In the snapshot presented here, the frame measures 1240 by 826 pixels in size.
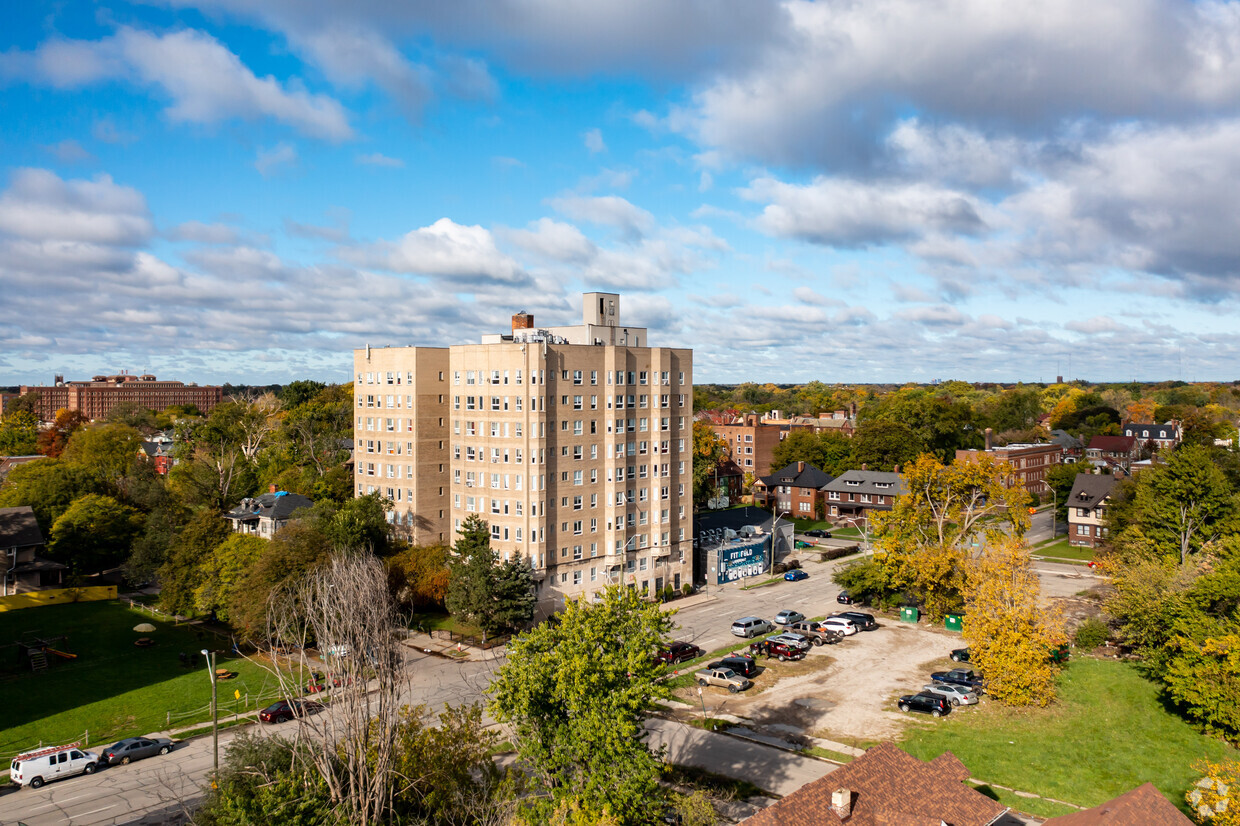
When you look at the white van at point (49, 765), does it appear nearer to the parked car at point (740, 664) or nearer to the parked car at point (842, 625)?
the parked car at point (740, 664)

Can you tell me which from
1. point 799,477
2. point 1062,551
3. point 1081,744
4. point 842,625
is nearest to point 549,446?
point 842,625

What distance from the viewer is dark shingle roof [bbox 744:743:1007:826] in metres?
25.9

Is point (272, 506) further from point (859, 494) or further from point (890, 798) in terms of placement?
point (859, 494)

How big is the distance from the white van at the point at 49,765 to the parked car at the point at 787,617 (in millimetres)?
46918

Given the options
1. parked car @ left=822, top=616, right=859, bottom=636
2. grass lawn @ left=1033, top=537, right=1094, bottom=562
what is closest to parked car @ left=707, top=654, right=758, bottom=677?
parked car @ left=822, top=616, right=859, bottom=636

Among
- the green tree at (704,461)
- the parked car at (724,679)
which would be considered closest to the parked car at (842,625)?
the parked car at (724,679)

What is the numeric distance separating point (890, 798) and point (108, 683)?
49.9 metres

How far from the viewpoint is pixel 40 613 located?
219 feet

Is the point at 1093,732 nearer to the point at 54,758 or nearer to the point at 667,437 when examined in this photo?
the point at 667,437

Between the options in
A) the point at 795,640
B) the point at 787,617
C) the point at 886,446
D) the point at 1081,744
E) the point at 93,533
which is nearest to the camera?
the point at 1081,744

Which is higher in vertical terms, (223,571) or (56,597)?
(223,571)

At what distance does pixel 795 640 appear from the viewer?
5741 cm

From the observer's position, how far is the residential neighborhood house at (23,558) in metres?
72.2

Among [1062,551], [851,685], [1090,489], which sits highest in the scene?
[1090,489]
